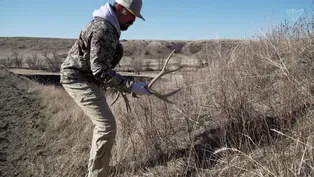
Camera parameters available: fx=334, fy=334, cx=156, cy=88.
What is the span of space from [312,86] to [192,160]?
58.9 inches

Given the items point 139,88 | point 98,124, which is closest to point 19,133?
point 98,124

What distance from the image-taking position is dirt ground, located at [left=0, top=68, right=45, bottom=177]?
4348 millimetres

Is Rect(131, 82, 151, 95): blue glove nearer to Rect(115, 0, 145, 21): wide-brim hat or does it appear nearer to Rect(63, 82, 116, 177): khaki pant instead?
Rect(63, 82, 116, 177): khaki pant

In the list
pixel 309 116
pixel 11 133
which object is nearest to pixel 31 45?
pixel 11 133

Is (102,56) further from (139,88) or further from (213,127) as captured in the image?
(213,127)

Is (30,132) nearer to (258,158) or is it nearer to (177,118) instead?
(177,118)

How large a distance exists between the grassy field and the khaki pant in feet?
1.26

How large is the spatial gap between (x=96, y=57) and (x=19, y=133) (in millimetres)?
3660

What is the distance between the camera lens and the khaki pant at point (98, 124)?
3.22 metres

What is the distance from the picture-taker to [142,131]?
409 centimetres

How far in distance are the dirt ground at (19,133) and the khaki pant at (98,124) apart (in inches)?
47.3

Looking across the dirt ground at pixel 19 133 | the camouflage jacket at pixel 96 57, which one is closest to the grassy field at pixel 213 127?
the dirt ground at pixel 19 133

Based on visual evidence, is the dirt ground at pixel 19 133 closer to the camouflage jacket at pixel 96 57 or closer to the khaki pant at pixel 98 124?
the khaki pant at pixel 98 124

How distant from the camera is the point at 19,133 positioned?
19.5 ft
